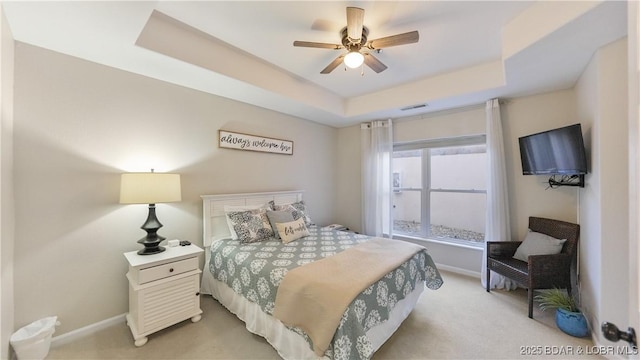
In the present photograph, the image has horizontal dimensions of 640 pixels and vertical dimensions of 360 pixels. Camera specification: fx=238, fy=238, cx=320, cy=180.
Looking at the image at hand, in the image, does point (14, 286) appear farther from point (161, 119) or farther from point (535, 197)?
point (535, 197)

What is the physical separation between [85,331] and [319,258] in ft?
7.21

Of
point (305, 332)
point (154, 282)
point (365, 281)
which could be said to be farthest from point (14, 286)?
point (365, 281)

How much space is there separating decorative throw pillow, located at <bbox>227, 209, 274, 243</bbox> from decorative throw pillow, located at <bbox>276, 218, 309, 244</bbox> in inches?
7.9

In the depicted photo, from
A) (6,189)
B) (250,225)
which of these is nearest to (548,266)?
(250,225)

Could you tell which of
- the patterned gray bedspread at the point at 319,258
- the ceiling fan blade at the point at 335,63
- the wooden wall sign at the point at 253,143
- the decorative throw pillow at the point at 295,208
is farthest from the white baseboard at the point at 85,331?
the ceiling fan blade at the point at 335,63

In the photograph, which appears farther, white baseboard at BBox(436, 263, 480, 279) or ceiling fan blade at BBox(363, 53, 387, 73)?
white baseboard at BBox(436, 263, 480, 279)

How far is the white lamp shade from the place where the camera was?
6.89 ft

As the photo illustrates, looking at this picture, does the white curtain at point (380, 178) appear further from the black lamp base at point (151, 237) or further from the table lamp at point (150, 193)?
the black lamp base at point (151, 237)

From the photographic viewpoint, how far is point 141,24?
175cm

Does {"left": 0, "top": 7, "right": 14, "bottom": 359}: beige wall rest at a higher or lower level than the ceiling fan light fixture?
lower

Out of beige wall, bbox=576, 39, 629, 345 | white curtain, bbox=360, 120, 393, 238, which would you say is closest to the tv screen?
beige wall, bbox=576, 39, 629, 345

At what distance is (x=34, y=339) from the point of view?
5.77 feet

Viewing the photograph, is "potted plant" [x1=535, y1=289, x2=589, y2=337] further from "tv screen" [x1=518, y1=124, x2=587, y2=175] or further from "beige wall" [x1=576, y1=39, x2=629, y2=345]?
Answer: "tv screen" [x1=518, y1=124, x2=587, y2=175]

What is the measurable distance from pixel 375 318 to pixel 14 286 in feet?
9.23
